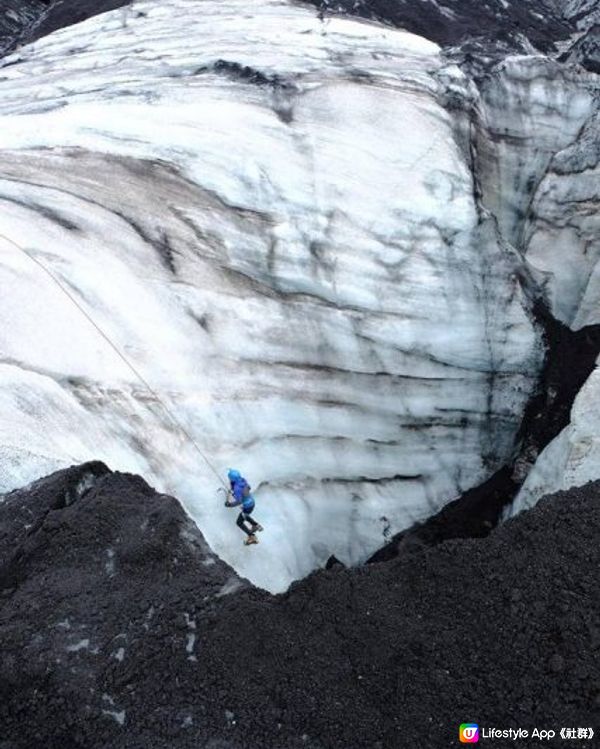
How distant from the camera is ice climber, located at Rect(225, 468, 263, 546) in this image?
29.1 feet

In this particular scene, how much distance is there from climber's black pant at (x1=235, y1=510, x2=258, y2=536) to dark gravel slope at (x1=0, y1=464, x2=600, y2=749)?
2328mm

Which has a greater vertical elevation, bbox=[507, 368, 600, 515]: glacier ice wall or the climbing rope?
the climbing rope

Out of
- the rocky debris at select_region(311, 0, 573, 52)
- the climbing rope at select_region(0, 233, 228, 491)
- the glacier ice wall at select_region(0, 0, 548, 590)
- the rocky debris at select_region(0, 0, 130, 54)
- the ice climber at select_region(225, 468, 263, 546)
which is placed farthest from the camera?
the rocky debris at select_region(0, 0, 130, 54)

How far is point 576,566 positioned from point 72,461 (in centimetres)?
542

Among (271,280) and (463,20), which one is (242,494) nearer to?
(271,280)

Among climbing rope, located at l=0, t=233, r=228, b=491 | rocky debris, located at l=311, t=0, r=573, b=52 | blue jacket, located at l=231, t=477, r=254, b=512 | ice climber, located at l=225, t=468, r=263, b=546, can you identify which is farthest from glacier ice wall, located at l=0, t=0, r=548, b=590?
rocky debris, located at l=311, t=0, r=573, b=52

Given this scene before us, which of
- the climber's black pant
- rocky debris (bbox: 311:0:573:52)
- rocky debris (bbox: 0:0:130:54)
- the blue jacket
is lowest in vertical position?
the climber's black pant

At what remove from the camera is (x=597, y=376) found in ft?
34.0

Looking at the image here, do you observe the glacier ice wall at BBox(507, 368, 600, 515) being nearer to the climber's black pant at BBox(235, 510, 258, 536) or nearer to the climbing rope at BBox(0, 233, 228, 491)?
the climber's black pant at BBox(235, 510, 258, 536)

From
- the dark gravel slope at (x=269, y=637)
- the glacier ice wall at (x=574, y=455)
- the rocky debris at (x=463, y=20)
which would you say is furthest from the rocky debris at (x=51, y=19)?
the dark gravel slope at (x=269, y=637)

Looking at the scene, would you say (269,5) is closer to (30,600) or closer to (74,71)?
(74,71)

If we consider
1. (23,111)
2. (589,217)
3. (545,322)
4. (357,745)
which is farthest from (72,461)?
(589,217)

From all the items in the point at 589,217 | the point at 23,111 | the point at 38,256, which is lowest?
the point at 589,217

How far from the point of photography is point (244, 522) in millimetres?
9438
